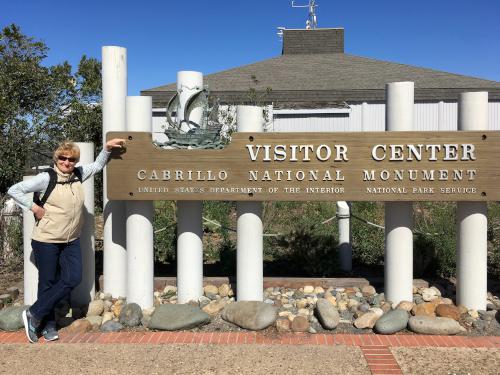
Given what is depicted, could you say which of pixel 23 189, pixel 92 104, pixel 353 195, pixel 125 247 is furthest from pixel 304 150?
pixel 92 104

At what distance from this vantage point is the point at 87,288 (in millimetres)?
5559

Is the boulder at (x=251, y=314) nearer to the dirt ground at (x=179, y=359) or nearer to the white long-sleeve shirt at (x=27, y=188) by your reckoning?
the dirt ground at (x=179, y=359)

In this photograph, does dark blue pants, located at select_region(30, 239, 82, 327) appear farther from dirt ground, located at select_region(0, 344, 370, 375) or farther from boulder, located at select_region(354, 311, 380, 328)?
boulder, located at select_region(354, 311, 380, 328)

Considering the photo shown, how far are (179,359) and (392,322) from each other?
1960mm

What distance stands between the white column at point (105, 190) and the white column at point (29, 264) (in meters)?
0.76

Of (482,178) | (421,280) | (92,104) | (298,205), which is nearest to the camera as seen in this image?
(482,178)

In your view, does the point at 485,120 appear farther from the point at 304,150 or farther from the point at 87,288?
the point at 87,288

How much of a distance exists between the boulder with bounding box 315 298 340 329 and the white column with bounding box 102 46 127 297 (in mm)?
2163

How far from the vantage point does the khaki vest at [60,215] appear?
4574 mm

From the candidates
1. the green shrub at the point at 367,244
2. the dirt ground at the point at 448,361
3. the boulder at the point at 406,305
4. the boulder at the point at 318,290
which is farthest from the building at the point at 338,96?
the dirt ground at the point at 448,361

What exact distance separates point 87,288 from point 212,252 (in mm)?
2251

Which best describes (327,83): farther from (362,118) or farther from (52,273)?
(52,273)

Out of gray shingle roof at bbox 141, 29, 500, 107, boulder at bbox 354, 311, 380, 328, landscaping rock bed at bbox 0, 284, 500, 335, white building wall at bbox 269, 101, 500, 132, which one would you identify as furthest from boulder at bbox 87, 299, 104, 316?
white building wall at bbox 269, 101, 500, 132

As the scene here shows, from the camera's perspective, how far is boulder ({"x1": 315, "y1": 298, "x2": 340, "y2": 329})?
16.0ft
